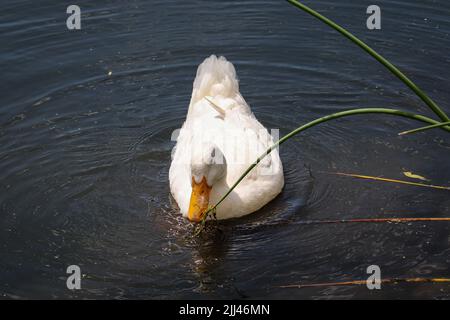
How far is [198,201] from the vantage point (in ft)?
23.9

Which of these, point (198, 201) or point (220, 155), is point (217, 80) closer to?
point (220, 155)

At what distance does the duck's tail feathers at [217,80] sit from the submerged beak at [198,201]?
1.52 meters

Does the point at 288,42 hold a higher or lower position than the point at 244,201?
higher

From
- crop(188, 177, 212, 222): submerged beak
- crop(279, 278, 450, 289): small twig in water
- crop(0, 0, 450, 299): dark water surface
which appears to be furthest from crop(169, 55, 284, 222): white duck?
crop(279, 278, 450, 289): small twig in water

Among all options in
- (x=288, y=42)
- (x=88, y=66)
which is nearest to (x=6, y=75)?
(x=88, y=66)

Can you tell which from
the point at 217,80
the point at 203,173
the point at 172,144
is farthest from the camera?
the point at 172,144

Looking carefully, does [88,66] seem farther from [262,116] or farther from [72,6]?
[262,116]

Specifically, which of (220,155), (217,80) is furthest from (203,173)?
(217,80)

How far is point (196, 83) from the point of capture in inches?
340

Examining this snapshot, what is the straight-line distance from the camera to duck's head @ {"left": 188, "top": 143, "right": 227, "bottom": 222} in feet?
23.5

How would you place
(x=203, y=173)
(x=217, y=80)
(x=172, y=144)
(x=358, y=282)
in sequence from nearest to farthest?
(x=358, y=282)
(x=203, y=173)
(x=217, y=80)
(x=172, y=144)

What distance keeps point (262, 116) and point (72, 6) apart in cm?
376

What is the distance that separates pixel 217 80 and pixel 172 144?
88cm

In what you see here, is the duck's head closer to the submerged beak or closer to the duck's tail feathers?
the submerged beak
